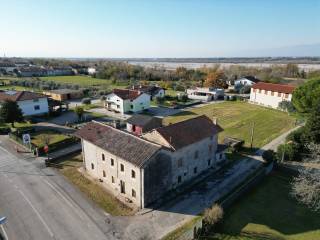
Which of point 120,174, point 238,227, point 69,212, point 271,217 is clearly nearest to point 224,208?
point 238,227

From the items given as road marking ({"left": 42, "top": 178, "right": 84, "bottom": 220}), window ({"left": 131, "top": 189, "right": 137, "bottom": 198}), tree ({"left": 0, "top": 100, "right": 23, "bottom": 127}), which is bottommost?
road marking ({"left": 42, "top": 178, "right": 84, "bottom": 220})

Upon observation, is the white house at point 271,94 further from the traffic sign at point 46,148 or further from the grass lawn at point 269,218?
the traffic sign at point 46,148

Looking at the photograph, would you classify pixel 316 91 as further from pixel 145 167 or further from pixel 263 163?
pixel 145 167

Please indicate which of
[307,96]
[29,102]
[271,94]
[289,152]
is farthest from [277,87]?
[29,102]

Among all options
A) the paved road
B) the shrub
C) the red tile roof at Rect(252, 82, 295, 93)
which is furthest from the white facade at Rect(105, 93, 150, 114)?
the shrub

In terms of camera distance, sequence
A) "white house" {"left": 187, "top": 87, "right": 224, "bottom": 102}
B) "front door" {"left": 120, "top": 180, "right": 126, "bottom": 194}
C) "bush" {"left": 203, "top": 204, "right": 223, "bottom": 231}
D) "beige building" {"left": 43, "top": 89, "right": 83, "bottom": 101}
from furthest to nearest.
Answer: "white house" {"left": 187, "top": 87, "right": 224, "bottom": 102}
"beige building" {"left": 43, "top": 89, "right": 83, "bottom": 101}
"front door" {"left": 120, "top": 180, "right": 126, "bottom": 194}
"bush" {"left": 203, "top": 204, "right": 223, "bottom": 231}

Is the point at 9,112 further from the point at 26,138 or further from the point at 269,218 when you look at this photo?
the point at 269,218

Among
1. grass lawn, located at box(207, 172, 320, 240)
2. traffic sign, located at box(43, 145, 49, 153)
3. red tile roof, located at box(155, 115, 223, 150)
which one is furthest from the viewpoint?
traffic sign, located at box(43, 145, 49, 153)

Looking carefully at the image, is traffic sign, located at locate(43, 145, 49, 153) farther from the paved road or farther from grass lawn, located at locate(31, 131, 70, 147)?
grass lawn, located at locate(31, 131, 70, 147)
